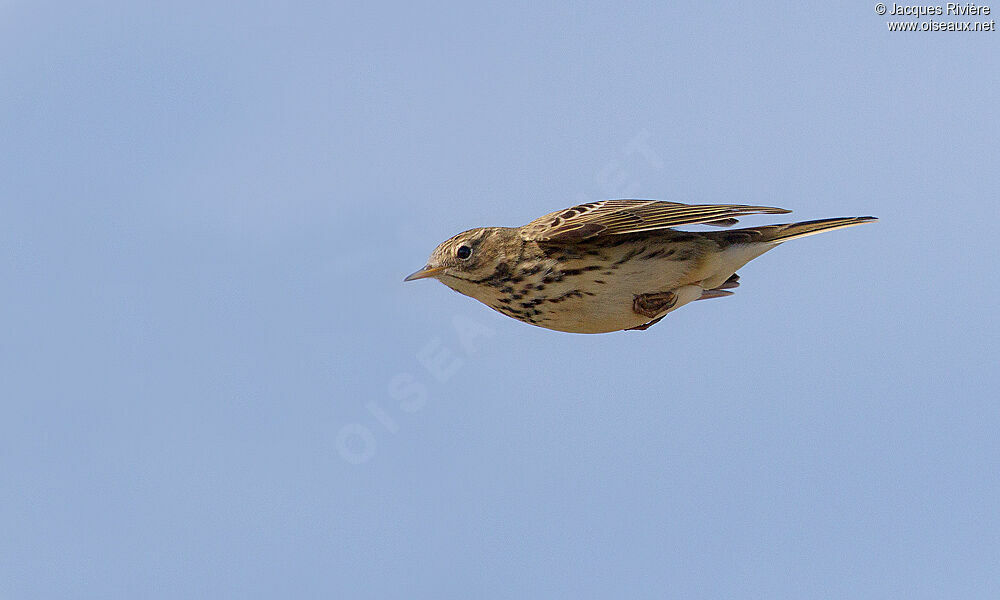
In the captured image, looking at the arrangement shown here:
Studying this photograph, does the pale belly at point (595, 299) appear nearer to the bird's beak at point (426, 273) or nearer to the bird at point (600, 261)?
the bird at point (600, 261)

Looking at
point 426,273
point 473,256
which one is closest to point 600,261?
point 473,256

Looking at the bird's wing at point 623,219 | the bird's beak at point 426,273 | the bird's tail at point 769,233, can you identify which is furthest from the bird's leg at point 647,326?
the bird's beak at point 426,273

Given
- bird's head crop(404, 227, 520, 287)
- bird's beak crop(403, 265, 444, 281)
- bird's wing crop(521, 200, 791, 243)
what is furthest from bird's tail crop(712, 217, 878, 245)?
bird's beak crop(403, 265, 444, 281)

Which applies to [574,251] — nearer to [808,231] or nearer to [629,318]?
[629,318]

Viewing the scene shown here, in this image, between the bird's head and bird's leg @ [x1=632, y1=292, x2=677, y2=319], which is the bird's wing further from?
bird's leg @ [x1=632, y1=292, x2=677, y2=319]

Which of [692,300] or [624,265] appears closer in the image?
[624,265]

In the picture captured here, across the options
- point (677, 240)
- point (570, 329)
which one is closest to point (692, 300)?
point (677, 240)
